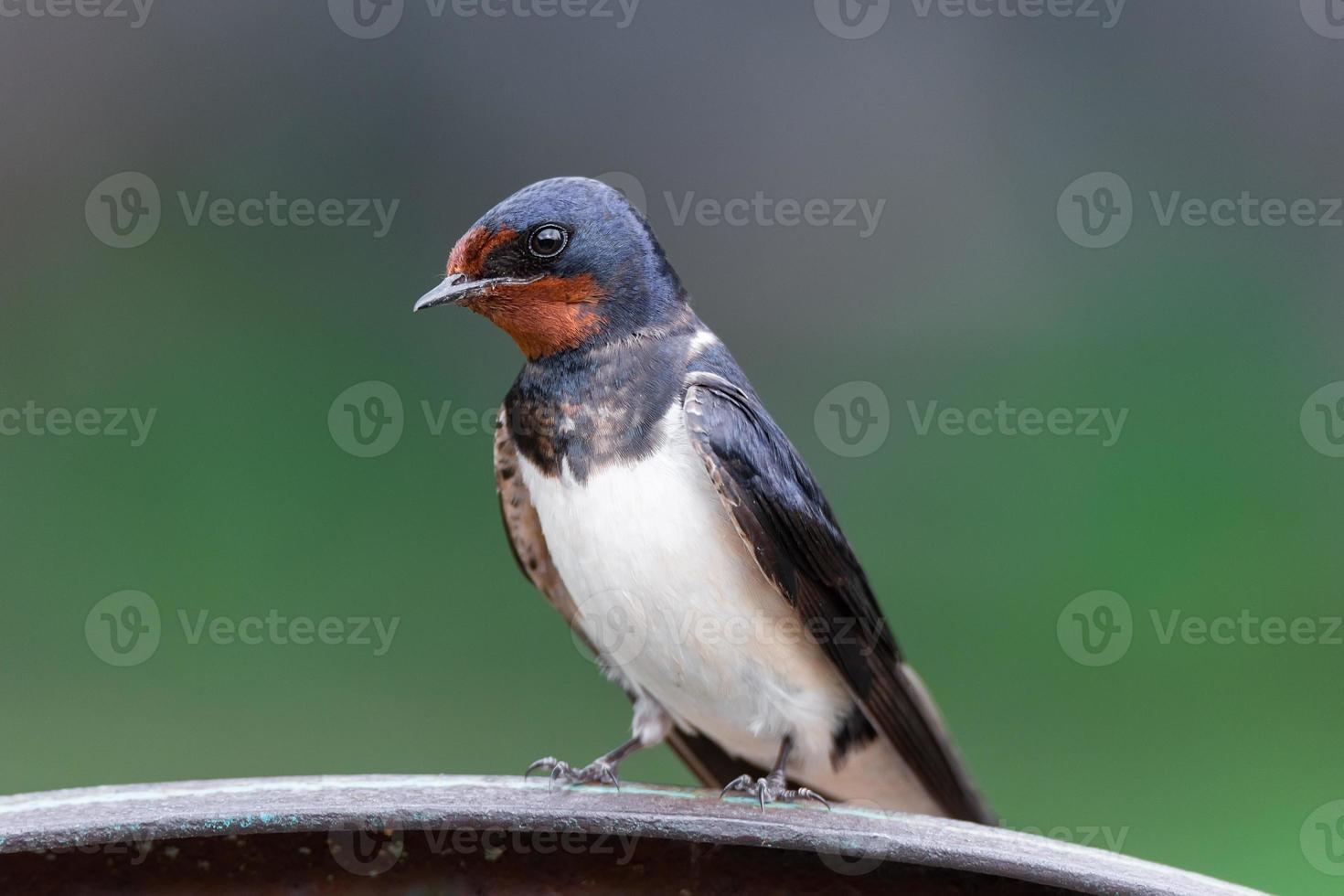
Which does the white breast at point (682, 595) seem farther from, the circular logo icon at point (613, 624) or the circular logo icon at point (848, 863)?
the circular logo icon at point (848, 863)

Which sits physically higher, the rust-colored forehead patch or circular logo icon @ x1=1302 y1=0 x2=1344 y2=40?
circular logo icon @ x1=1302 y1=0 x2=1344 y2=40

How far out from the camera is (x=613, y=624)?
195 cm

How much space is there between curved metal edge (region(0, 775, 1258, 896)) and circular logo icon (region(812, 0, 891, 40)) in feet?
10.3

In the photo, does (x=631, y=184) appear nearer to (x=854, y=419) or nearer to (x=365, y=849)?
(x=854, y=419)

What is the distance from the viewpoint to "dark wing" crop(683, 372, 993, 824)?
187 cm

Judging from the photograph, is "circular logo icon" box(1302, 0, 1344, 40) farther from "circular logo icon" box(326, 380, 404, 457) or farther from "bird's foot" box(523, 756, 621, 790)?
"bird's foot" box(523, 756, 621, 790)

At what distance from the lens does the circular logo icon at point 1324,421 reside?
386 cm

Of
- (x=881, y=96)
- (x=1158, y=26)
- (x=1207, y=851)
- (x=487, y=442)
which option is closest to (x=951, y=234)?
(x=881, y=96)

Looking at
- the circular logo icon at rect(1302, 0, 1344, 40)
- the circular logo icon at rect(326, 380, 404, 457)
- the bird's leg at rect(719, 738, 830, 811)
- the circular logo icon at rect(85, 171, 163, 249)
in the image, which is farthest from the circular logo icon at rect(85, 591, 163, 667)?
the circular logo icon at rect(1302, 0, 1344, 40)

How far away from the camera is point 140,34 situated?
4.23 metres

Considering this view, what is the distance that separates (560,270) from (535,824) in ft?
2.63

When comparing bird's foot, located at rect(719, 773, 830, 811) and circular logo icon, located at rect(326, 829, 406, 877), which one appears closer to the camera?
circular logo icon, located at rect(326, 829, 406, 877)

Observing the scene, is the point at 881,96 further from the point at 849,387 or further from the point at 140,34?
the point at 140,34

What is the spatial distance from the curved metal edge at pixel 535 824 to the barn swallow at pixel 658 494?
0.50 m
